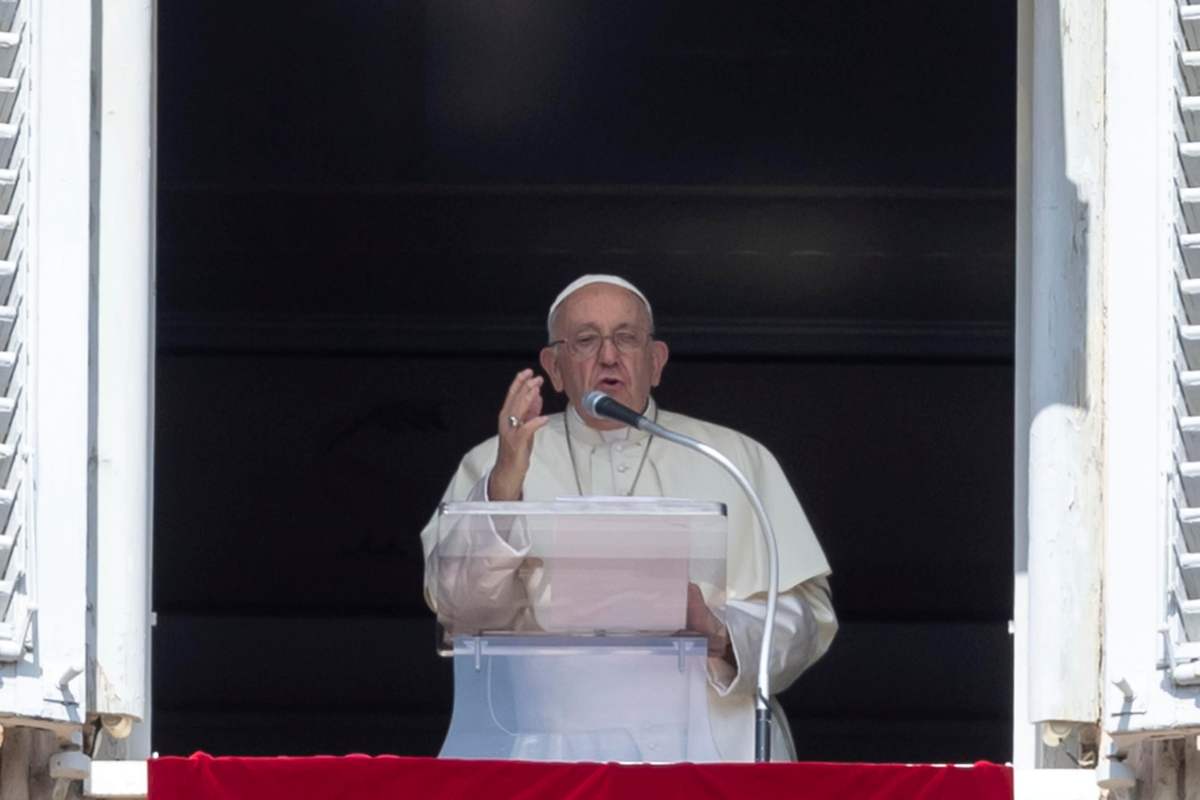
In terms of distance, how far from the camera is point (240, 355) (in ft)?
30.7

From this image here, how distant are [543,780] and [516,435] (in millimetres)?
710

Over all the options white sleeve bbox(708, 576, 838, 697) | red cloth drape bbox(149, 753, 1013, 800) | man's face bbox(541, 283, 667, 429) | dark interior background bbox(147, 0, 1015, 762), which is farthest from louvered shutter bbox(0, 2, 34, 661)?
dark interior background bbox(147, 0, 1015, 762)

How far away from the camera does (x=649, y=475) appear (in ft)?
20.7

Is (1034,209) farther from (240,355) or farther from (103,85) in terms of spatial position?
(240,355)

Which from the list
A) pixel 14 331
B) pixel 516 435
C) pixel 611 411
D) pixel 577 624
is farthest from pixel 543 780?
pixel 14 331

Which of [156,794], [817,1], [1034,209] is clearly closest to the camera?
[156,794]

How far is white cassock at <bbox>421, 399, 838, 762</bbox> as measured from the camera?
18.4 ft

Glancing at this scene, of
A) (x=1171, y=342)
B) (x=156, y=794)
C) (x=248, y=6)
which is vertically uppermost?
(x=248, y=6)

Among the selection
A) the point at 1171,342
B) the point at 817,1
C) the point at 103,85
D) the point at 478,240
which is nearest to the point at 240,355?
the point at 478,240

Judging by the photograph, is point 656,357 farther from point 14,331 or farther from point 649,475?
point 14,331

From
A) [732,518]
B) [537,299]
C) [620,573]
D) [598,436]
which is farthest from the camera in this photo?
[537,299]

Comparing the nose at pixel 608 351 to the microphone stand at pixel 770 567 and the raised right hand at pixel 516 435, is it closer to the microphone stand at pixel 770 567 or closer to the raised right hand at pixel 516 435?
the raised right hand at pixel 516 435

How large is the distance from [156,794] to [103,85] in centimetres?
114

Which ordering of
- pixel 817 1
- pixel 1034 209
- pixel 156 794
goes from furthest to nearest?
pixel 817 1 → pixel 1034 209 → pixel 156 794
